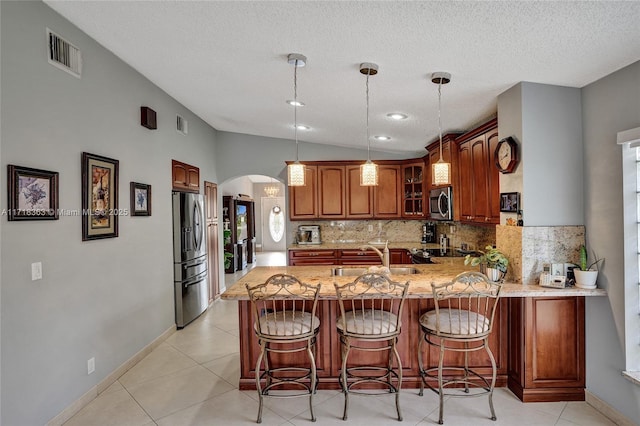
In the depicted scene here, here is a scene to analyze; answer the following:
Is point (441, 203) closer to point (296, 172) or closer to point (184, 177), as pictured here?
point (296, 172)

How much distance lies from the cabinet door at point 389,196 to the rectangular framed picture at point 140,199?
3.50 m

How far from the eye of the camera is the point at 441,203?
191 inches

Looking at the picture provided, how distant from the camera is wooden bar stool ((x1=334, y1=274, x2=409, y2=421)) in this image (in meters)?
2.53

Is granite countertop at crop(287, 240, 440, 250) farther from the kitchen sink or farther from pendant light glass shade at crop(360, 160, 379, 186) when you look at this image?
pendant light glass shade at crop(360, 160, 379, 186)

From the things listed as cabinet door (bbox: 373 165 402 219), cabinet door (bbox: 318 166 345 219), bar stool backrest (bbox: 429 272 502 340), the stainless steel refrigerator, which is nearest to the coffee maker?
cabinet door (bbox: 373 165 402 219)

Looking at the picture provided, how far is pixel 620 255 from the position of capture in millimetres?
2465

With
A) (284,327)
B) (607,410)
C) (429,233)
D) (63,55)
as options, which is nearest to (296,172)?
(284,327)

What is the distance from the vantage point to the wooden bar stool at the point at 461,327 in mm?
2492

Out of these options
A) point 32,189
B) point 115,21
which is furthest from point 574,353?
→ point 115,21

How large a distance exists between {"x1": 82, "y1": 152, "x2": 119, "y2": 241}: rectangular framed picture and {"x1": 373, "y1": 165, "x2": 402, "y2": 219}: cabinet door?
3896 mm

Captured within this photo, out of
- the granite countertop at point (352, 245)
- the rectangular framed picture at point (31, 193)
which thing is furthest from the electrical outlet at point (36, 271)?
the granite countertop at point (352, 245)

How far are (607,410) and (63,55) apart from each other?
4.73 metres

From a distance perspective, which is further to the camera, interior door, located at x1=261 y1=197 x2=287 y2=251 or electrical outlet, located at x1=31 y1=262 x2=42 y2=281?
interior door, located at x1=261 y1=197 x2=287 y2=251

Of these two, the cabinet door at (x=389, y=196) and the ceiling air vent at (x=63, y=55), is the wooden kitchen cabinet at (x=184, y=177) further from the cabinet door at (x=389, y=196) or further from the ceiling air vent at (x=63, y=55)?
the cabinet door at (x=389, y=196)
